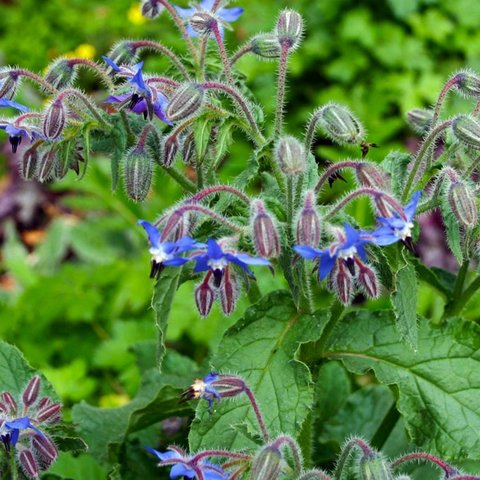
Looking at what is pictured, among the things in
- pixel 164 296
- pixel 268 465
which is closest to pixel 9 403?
pixel 164 296

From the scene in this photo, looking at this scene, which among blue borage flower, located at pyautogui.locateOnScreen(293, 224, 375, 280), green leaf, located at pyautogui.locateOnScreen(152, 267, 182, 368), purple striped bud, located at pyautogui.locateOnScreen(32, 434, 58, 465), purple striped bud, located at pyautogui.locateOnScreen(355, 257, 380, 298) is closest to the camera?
blue borage flower, located at pyautogui.locateOnScreen(293, 224, 375, 280)

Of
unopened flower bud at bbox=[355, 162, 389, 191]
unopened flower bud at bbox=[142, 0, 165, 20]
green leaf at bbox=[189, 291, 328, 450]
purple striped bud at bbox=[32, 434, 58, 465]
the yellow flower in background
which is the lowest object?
purple striped bud at bbox=[32, 434, 58, 465]

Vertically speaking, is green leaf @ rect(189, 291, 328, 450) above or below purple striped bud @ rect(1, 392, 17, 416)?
above

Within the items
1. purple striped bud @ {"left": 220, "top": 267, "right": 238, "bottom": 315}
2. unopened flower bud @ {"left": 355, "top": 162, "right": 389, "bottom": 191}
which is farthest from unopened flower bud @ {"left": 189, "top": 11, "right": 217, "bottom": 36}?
purple striped bud @ {"left": 220, "top": 267, "right": 238, "bottom": 315}

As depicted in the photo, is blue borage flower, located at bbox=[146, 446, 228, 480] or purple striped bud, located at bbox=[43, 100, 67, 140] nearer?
blue borage flower, located at bbox=[146, 446, 228, 480]

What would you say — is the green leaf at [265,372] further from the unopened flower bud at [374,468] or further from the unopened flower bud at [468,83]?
the unopened flower bud at [468,83]

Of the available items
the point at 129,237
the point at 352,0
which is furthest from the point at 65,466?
the point at 352,0

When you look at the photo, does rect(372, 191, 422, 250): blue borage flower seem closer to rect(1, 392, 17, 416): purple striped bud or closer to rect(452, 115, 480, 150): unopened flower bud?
rect(452, 115, 480, 150): unopened flower bud

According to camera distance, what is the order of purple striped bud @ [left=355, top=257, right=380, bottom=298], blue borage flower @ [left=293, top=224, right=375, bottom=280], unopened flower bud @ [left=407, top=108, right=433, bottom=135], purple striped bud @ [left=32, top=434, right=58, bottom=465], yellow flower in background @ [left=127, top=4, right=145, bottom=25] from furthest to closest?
yellow flower in background @ [left=127, top=4, right=145, bottom=25]
unopened flower bud @ [left=407, top=108, right=433, bottom=135]
purple striped bud @ [left=32, top=434, right=58, bottom=465]
purple striped bud @ [left=355, top=257, right=380, bottom=298]
blue borage flower @ [left=293, top=224, right=375, bottom=280]
